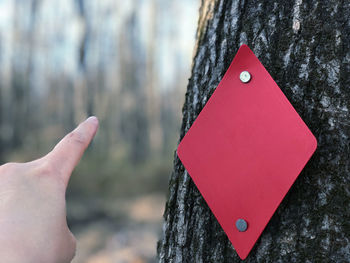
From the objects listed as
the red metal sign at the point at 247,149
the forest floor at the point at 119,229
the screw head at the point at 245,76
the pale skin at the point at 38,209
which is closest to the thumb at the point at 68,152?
the pale skin at the point at 38,209

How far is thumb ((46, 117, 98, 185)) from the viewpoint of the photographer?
86cm

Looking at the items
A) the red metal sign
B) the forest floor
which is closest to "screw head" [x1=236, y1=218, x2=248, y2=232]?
the red metal sign

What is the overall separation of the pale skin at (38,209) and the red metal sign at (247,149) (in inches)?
13.6

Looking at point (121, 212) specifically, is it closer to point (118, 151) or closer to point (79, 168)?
point (79, 168)

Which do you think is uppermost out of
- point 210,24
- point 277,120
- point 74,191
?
point 210,24

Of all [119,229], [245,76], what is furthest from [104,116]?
[245,76]

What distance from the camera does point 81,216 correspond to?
9531 millimetres

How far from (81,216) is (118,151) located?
677 centimetres

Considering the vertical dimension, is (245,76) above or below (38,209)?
above

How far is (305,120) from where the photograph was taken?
3.03 feet

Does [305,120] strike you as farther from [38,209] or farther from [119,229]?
[119,229]

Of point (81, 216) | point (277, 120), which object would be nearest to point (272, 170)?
point (277, 120)

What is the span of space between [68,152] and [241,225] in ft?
1.51

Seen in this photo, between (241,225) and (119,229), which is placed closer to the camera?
(241,225)
